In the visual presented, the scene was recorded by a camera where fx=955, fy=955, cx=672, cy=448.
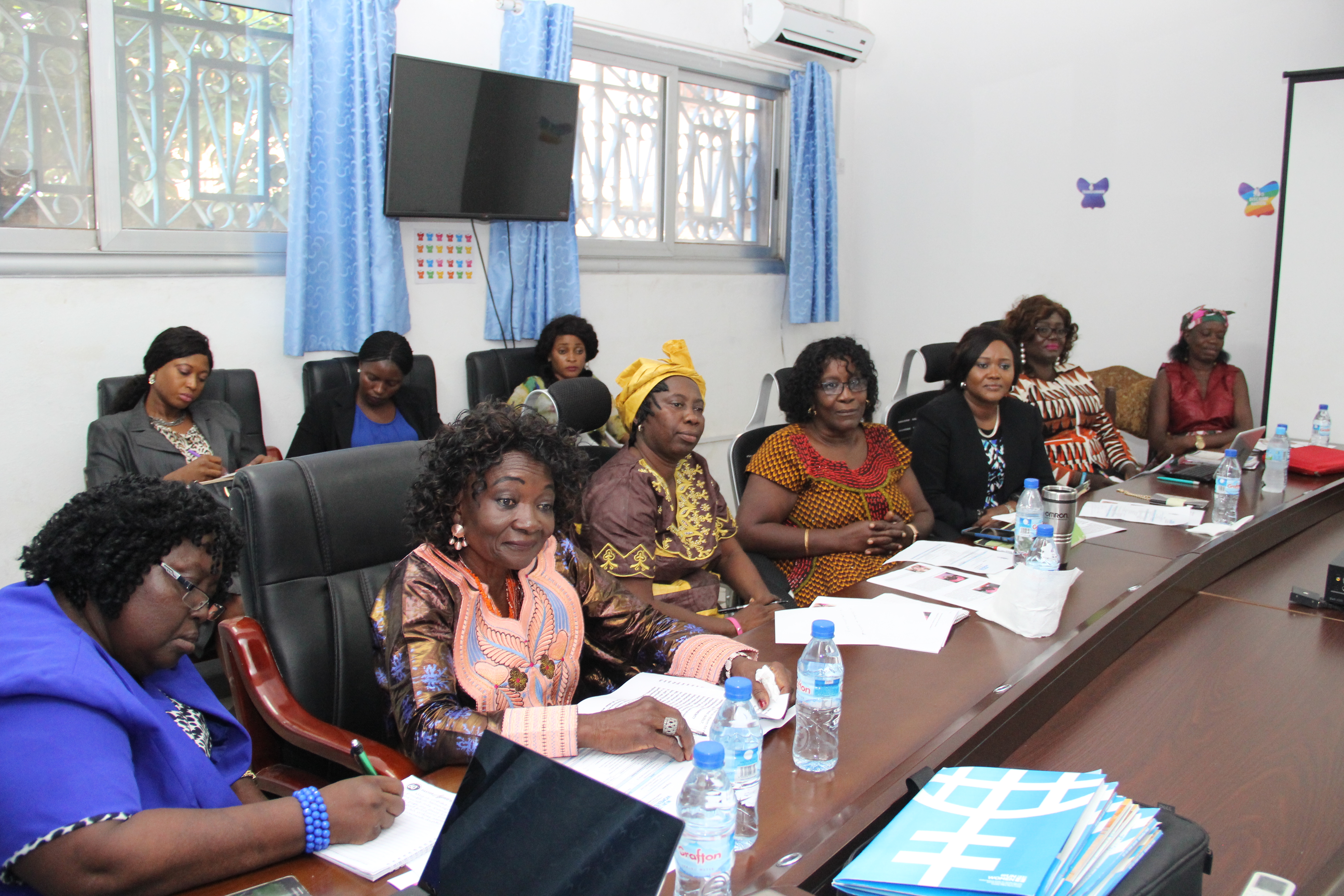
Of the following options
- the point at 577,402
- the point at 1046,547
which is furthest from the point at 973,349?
the point at 577,402

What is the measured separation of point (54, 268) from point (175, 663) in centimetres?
247

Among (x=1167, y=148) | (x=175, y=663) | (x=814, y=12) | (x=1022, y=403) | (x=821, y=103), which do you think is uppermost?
(x=814, y=12)

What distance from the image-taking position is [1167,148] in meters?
4.76

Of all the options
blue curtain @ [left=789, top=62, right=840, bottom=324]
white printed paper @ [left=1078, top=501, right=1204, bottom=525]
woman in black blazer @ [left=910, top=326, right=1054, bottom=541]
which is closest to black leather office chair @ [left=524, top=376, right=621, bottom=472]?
woman in black blazer @ [left=910, top=326, right=1054, bottom=541]

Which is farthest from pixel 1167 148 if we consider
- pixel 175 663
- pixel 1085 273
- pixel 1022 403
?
pixel 175 663

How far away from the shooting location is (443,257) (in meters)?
4.17

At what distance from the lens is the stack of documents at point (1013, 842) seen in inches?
38.7

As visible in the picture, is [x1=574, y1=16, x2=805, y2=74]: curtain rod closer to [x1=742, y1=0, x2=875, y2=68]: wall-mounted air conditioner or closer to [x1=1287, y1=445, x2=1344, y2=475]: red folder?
[x1=742, y1=0, x2=875, y2=68]: wall-mounted air conditioner

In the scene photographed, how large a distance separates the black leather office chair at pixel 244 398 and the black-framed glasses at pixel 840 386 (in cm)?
200

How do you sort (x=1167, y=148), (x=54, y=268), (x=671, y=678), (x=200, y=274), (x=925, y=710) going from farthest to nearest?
(x=1167, y=148)
(x=200, y=274)
(x=54, y=268)
(x=671, y=678)
(x=925, y=710)

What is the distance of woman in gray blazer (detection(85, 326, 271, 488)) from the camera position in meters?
2.98

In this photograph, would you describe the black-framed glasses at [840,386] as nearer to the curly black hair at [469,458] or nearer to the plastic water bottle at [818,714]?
the curly black hair at [469,458]

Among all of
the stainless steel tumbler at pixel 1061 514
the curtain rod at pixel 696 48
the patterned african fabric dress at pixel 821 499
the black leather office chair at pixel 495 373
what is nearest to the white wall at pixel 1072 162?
the curtain rod at pixel 696 48

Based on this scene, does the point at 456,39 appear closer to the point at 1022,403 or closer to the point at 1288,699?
the point at 1022,403
